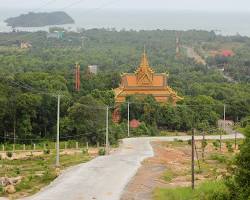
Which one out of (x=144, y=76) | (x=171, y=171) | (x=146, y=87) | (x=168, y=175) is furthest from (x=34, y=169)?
(x=144, y=76)

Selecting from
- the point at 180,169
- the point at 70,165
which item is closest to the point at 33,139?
the point at 70,165

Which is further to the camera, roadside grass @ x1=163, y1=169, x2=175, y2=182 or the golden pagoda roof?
the golden pagoda roof

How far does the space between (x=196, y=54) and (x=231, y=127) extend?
11359cm

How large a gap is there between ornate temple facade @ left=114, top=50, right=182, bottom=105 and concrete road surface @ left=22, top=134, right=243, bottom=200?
944 inches

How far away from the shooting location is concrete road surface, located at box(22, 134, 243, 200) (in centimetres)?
2696

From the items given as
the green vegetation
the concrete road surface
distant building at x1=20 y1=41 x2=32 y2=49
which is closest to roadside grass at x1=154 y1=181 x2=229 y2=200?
the concrete road surface

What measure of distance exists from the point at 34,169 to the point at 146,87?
104ft

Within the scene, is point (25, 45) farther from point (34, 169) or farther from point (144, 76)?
point (34, 169)

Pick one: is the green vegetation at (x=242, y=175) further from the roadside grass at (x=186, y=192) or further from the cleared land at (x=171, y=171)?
the roadside grass at (x=186, y=192)

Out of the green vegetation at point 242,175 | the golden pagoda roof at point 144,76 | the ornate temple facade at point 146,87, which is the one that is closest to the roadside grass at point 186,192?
the green vegetation at point 242,175

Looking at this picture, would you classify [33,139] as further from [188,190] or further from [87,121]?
[188,190]

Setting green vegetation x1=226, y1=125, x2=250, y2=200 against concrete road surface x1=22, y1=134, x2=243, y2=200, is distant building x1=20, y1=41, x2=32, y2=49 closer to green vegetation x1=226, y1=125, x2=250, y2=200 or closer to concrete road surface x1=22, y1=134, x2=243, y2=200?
concrete road surface x1=22, y1=134, x2=243, y2=200

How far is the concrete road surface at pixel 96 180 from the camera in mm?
26959

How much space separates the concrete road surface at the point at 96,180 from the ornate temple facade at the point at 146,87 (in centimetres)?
2397
